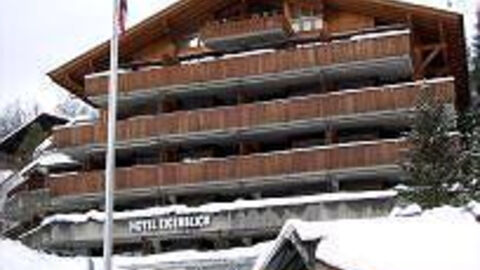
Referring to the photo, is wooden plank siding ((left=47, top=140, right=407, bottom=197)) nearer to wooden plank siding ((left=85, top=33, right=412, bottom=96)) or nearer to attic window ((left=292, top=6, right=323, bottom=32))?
wooden plank siding ((left=85, top=33, right=412, bottom=96))

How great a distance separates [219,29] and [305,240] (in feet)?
95.0

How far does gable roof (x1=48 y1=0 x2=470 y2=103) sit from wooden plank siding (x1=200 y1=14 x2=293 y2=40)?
1.91 m

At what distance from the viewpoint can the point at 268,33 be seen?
42.6 meters

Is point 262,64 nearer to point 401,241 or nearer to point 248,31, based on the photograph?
point 248,31

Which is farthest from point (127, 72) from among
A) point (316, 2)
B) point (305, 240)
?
point (305, 240)

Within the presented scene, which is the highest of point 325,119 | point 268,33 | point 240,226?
point 268,33

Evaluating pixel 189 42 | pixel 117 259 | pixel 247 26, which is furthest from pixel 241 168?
pixel 189 42

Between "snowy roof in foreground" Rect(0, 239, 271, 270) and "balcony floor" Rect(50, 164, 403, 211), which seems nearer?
"snowy roof in foreground" Rect(0, 239, 271, 270)

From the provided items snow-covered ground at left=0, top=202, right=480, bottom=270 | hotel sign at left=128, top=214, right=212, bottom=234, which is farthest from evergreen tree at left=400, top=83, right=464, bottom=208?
snow-covered ground at left=0, top=202, right=480, bottom=270

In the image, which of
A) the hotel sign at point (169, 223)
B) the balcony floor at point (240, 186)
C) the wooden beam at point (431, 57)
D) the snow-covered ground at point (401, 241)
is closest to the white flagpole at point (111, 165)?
the snow-covered ground at point (401, 241)

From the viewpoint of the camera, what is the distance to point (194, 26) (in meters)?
45.6

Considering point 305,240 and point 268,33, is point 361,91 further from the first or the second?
point 305,240

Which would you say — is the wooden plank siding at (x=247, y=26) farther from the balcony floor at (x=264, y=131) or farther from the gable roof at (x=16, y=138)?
the gable roof at (x=16, y=138)

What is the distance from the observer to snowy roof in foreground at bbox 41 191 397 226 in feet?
119
